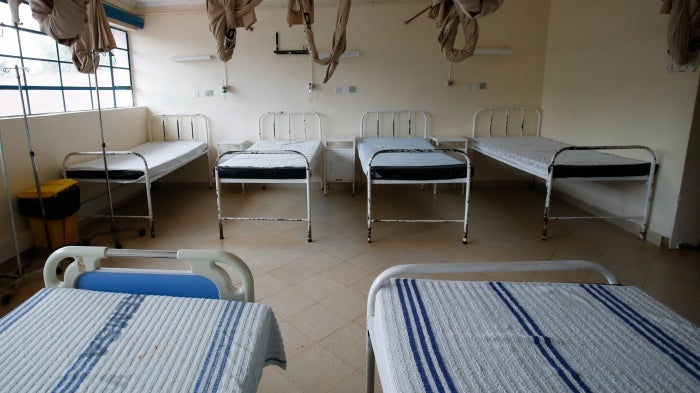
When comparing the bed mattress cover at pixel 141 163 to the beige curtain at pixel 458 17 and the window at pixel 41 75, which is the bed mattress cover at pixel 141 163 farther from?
the beige curtain at pixel 458 17

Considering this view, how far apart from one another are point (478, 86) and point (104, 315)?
5198 millimetres

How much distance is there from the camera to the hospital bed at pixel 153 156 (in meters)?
3.85

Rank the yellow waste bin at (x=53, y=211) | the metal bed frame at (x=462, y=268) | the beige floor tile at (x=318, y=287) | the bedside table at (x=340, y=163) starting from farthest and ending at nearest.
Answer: the bedside table at (x=340, y=163) → the yellow waste bin at (x=53, y=211) → the beige floor tile at (x=318, y=287) → the metal bed frame at (x=462, y=268)

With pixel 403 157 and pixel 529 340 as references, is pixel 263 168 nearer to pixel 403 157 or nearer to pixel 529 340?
pixel 403 157

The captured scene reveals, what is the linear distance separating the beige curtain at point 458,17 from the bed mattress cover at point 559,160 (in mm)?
1219

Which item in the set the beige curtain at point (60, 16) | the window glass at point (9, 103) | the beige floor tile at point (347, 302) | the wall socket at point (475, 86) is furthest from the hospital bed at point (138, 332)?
the wall socket at point (475, 86)

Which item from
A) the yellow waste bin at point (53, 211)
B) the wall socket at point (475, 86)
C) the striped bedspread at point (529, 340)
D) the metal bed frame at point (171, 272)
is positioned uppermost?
the wall socket at point (475, 86)

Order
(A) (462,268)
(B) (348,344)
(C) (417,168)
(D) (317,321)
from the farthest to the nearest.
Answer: (C) (417,168)
(D) (317,321)
(B) (348,344)
(A) (462,268)

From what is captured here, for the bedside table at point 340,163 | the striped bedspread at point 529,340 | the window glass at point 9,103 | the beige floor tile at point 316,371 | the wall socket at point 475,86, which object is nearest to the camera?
the striped bedspread at point 529,340

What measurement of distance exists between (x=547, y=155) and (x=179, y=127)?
4.65 m

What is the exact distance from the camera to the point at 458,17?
339 cm

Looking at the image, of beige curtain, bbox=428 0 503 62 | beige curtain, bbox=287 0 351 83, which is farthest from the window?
beige curtain, bbox=428 0 503 62

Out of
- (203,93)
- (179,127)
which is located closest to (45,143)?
(179,127)

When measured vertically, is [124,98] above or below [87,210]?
above
